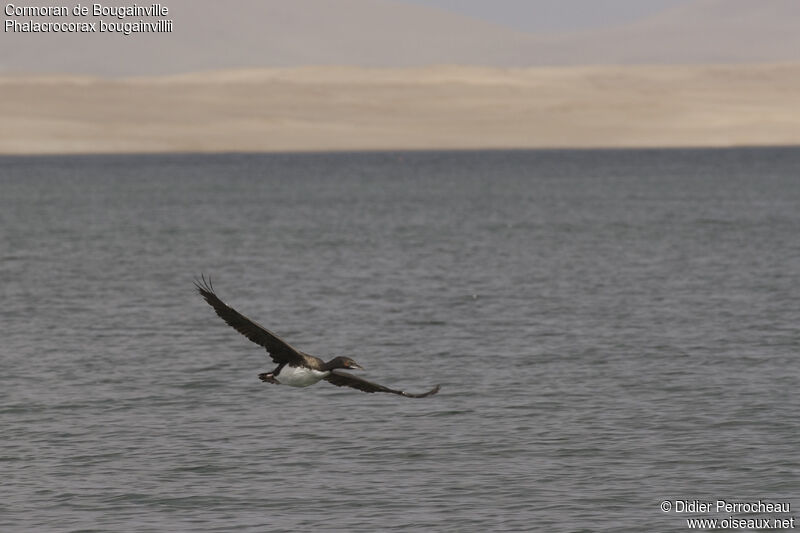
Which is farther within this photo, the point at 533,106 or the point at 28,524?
the point at 533,106

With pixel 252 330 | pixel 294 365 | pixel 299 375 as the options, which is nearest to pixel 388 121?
pixel 294 365

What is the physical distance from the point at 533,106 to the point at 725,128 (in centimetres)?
2529

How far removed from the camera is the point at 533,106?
19338 centimetres

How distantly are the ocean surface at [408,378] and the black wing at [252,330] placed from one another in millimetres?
2494

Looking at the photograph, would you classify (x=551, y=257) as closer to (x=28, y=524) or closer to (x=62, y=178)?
(x=28, y=524)

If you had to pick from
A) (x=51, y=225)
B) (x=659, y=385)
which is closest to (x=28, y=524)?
(x=659, y=385)

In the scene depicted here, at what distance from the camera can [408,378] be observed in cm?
2788

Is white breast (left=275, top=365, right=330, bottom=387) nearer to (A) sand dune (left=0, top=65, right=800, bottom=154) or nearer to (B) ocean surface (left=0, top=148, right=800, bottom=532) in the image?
(B) ocean surface (left=0, top=148, right=800, bottom=532)

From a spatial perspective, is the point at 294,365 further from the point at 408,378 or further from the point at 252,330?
the point at 408,378

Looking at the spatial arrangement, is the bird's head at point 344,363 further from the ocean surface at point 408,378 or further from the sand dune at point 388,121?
the sand dune at point 388,121

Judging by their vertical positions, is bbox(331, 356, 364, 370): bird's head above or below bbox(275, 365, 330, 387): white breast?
above

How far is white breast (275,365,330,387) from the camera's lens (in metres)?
17.2

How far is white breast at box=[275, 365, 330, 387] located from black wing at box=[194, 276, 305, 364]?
0.38ft

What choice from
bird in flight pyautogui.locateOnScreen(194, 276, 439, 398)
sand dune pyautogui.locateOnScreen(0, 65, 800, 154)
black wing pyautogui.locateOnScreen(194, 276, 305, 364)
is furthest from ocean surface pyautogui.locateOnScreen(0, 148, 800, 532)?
sand dune pyautogui.locateOnScreen(0, 65, 800, 154)
